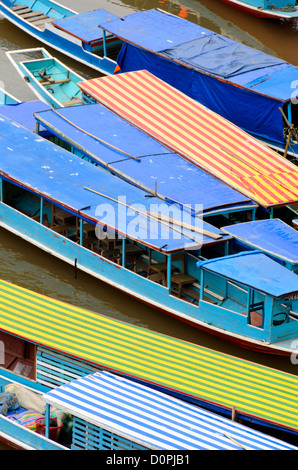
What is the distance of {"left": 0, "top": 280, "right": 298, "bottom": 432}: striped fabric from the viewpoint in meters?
19.5

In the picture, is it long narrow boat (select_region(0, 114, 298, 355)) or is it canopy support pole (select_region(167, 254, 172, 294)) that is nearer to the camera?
long narrow boat (select_region(0, 114, 298, 355))

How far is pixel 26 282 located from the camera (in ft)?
85.3

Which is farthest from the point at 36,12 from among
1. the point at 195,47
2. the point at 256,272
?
the point at 256,272

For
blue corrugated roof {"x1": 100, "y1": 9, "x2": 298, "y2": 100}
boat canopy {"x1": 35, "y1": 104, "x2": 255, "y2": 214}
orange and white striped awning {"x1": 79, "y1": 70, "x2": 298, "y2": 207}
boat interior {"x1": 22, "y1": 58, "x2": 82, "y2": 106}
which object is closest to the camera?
boat canopy {"x1": 35, "y1": 104, "x2": 255, "y2": 214}

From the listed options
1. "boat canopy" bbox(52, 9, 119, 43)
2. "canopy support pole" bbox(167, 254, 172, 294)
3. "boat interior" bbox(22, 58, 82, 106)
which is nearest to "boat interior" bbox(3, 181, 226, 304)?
"canopy support pole" bbox(167, 254, 172, 294)

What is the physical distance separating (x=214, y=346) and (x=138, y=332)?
10.1 ft

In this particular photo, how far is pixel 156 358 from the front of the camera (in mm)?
20531

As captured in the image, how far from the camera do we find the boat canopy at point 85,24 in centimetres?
3472

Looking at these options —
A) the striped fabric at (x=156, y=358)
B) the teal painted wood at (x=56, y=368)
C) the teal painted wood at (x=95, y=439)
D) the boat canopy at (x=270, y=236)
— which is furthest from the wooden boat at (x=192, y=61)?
the teal painted wood at (x=95, y=439)

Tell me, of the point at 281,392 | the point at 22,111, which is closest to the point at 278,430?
the point at 281,392

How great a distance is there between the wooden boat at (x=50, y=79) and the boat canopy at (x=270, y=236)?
9623mm

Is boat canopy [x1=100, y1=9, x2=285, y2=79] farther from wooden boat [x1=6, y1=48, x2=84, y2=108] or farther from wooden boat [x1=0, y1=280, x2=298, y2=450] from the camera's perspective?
wooden boat [x1=0, y1=280, x2=298, y2=450]

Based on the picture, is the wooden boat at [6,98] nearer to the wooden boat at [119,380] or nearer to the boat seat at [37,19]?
the boat seat at [37,19]

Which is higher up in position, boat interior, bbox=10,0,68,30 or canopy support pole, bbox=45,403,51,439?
boat interior, bbox=10,0,68,30
